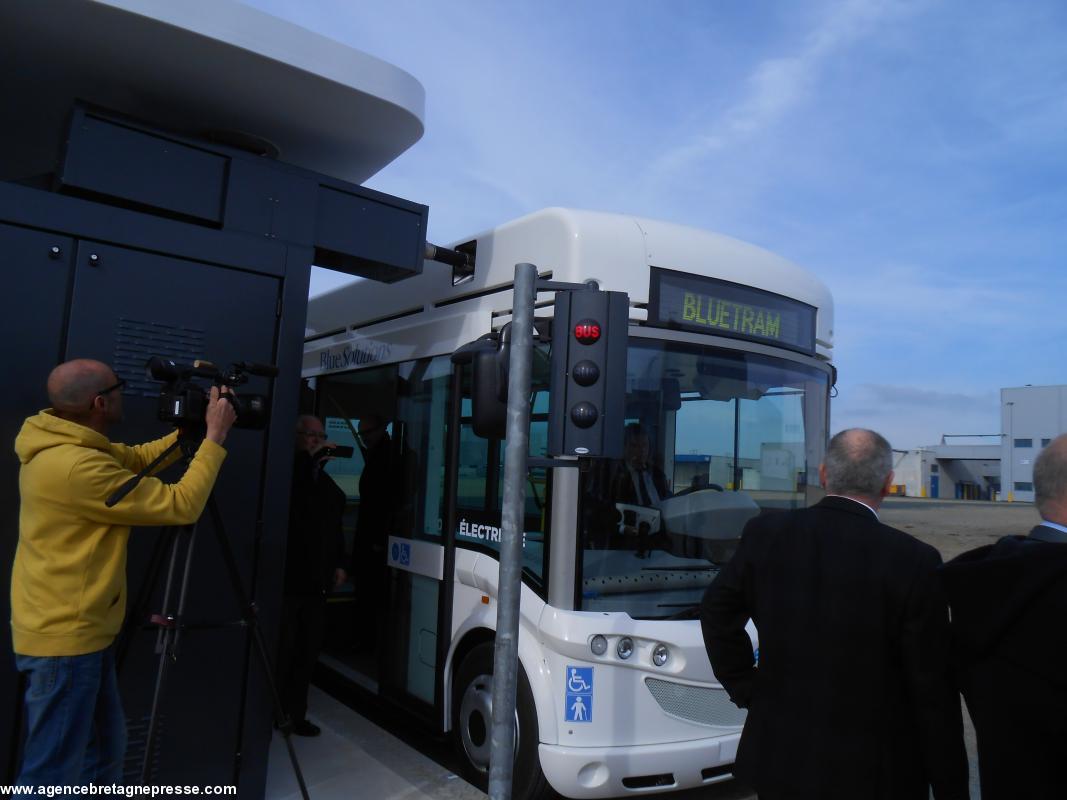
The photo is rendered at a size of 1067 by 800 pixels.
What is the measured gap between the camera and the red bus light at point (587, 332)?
129 inches

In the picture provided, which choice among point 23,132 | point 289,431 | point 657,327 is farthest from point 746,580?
point 23,132

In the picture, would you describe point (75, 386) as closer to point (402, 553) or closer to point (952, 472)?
point (402, 553)

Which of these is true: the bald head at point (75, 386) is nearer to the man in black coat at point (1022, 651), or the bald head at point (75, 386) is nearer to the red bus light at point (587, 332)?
the red bus light at point (587, 332)

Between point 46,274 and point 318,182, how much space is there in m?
1.35

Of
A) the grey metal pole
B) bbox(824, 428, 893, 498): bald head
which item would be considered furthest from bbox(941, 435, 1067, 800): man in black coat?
the grey metal pole

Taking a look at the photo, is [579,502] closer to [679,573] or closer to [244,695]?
[679,573]

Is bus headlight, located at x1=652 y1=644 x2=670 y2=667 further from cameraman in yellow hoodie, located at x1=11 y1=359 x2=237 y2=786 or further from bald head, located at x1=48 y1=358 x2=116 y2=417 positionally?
bald head, located at x1=48 y1=358 x2=116 y2=417

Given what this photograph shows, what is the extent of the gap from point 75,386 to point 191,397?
382 millimetres

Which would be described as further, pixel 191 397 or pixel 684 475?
pixel 684 475

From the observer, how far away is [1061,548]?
6.29ft

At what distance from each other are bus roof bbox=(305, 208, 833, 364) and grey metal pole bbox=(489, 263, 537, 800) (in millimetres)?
967

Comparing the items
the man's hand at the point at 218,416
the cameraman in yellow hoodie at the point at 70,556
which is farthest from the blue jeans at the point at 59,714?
the man's hand at the point at 218,416

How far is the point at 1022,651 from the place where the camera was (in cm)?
192

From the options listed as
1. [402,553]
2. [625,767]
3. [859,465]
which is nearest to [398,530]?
[402,553]
